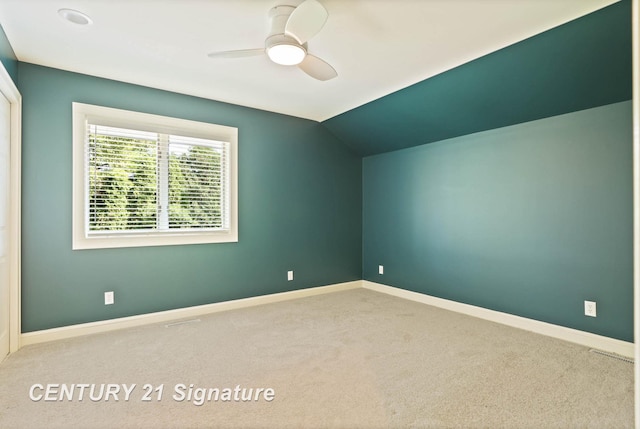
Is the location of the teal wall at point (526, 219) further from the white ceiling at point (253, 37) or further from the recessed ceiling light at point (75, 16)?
the recessed ceiling light at point (75, 16)

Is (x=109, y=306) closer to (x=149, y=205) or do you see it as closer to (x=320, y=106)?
(x=149, y=205)

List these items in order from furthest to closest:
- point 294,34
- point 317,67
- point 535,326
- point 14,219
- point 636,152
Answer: point 535,326
point 14,219
point 317,67
point 294,34
point 636,152

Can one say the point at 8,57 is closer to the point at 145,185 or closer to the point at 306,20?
the point at 145,185

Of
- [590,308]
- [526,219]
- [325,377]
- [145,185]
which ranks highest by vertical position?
[145,185]

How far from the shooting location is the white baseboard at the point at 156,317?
300 cm

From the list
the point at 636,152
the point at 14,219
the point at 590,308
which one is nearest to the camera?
the point at 636,152

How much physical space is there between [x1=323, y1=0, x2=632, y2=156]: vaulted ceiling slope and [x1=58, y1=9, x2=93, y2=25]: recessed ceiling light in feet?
8.91

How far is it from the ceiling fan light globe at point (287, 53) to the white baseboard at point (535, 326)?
3.17 m

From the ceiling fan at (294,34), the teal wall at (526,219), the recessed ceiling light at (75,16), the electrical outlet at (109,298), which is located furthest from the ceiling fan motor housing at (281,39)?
the electrical outlet at (109,298)

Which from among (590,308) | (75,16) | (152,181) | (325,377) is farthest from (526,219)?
(75,16)

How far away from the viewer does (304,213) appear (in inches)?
184

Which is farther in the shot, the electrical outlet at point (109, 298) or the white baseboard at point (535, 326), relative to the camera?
the electrical outlet at point (109, 298)

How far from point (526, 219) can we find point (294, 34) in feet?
9.23

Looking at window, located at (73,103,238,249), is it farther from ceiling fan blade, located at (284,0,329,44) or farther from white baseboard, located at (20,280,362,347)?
ceiling fan blade, located at (284,0,329,44)
